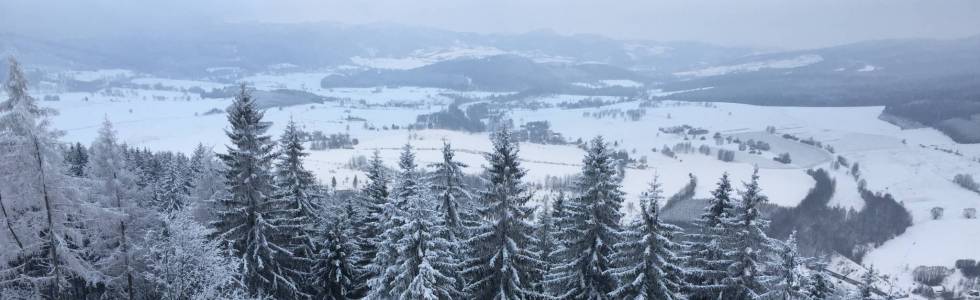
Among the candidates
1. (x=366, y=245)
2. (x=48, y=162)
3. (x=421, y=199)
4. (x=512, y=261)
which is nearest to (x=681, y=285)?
(x=512, y=261)

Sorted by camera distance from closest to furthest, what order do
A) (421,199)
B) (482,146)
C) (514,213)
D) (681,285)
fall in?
(421,199), (514,213), (681,285), (482,146)

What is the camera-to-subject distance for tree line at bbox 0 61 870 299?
17969 millimetres

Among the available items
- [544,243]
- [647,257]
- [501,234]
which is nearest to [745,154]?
[544,243]

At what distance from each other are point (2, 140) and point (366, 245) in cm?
1358

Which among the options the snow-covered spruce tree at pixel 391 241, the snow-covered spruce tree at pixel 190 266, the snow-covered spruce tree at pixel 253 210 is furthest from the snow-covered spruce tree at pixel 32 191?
the snow-covered spruce tree at pixel 391 241

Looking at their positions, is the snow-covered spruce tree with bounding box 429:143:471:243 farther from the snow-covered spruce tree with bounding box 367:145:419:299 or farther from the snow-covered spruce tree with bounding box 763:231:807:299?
the snow-covered spruce tree with bounding box 763:231:807:299

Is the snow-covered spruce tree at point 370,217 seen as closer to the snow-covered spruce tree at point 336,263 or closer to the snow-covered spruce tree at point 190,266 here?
the snow-covered spruce tree at point 336,263

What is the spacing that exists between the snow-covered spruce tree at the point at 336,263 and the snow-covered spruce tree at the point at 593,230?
884cm

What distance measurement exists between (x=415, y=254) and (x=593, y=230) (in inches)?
269

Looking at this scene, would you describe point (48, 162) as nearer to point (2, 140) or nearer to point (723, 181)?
point (2, 140)

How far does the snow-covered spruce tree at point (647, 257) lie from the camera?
1944 centimetres

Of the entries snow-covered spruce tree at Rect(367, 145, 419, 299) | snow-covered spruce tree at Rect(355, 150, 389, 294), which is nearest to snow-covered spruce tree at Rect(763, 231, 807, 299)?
snow-covered spruce tree at Rect(367, 145, 419, 299)

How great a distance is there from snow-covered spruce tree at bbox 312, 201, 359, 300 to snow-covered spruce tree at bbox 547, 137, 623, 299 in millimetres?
8843

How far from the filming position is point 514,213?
20875mm
